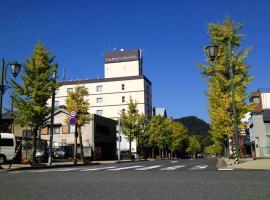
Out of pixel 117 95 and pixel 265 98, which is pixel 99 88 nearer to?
pixel 117 95

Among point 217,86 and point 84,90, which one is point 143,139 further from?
point 217,86

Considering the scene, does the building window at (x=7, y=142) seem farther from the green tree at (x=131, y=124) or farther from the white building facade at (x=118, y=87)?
the white building facade at (x=118, y=87)

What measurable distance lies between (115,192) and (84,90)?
27.9 metres

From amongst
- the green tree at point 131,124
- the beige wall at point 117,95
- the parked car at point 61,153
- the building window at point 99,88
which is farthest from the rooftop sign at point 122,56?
the parked car at point 61,153

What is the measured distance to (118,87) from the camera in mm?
78000

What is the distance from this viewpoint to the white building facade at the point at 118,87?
7712 centimetres

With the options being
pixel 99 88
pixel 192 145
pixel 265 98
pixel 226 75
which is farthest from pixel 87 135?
pixel 192 145

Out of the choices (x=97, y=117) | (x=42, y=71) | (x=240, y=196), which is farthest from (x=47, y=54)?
(x=97, y=117)

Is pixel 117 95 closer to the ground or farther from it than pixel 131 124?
farther from it

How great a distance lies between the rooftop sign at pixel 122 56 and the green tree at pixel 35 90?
184ft

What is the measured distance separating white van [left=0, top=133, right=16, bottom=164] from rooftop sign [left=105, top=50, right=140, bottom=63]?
181 ft

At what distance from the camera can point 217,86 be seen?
2664 centimetres

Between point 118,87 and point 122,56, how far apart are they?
8.71m

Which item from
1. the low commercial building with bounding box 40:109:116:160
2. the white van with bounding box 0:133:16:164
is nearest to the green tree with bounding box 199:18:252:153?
the white van with bounding box 0:133:16:164
